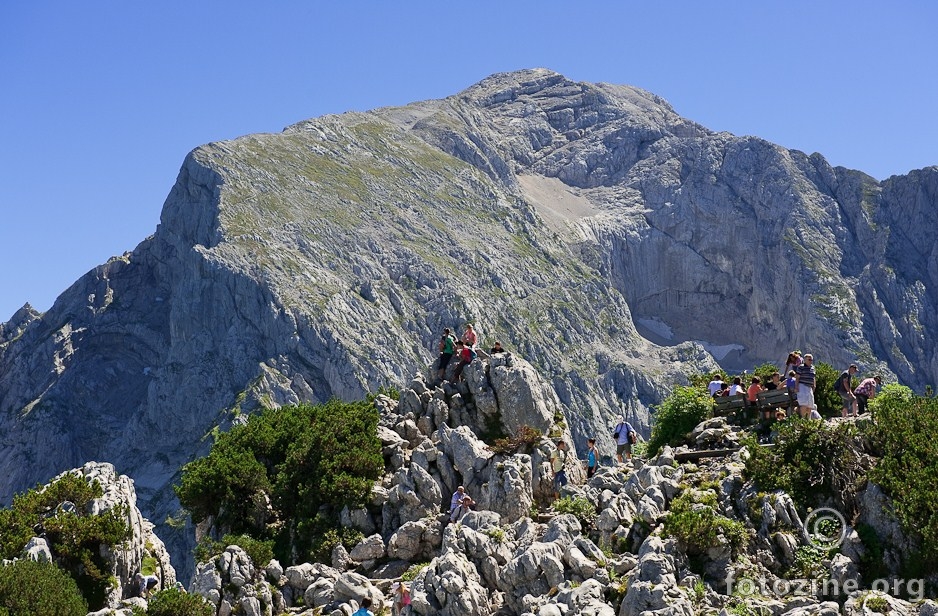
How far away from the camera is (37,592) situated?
117 feet

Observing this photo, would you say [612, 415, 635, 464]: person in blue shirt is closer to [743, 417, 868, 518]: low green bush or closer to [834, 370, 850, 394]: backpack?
[834, 370, 850, 394]: backpack

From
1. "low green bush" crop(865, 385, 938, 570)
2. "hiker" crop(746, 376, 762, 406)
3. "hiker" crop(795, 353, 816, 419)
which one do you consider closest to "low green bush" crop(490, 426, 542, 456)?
"hiker" crop(746, 376, 762, 406)

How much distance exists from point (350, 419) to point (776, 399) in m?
17.7

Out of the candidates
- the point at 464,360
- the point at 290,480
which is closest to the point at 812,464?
the point at 464,360

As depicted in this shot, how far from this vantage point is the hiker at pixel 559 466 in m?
44.4

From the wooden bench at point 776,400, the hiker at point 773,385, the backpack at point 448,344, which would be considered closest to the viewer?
the wooden bench at point 776,400

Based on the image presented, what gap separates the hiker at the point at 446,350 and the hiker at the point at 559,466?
709cm

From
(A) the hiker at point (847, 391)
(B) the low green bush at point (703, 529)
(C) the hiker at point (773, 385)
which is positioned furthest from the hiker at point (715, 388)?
(B) the low green bush at point (703, 529)

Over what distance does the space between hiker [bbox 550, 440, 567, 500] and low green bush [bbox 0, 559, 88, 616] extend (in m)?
17.8

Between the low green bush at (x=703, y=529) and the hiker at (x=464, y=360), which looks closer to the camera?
the low green bush at (x=703, y=529)

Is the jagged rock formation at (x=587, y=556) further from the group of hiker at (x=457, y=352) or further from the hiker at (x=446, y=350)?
the hiker at (x=446, y=350)

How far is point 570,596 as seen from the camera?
32.8m

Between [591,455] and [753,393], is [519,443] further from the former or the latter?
[753,393]

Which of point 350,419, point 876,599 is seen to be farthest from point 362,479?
point 876,599
